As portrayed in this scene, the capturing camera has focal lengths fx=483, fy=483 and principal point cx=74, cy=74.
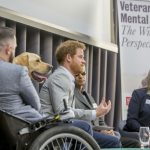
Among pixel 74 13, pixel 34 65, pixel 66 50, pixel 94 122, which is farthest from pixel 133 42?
pixel 66 50

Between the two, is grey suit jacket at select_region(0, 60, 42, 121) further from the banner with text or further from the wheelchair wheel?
the banner with text

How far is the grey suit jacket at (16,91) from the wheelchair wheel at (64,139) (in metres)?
0.16

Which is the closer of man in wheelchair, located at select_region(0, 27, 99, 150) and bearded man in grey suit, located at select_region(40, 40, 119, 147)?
man in wheelchair, located at select_region(0, 27, 99, 150)

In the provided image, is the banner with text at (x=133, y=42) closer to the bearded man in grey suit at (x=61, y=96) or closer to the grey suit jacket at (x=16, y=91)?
the bearded man in grey suit at (x=61, y=96)

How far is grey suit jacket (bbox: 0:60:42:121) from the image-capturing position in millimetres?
2502

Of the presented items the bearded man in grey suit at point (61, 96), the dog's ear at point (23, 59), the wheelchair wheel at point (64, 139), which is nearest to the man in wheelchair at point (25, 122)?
the wheelchair wheel at point (64, 139)

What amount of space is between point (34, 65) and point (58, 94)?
3.34ft

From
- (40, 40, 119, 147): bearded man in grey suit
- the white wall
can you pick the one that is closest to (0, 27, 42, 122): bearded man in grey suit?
(40, 40, 119, 147): bearded man in grey suit

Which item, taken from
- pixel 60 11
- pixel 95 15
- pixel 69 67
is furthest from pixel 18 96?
pixel 95 15

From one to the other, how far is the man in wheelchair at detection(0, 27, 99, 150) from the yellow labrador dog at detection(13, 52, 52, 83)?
4.11 ft

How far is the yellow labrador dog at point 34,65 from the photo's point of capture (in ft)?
12.7

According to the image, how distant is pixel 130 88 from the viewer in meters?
5.38

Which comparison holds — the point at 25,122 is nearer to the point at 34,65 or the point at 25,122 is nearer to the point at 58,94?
the point at 58,94

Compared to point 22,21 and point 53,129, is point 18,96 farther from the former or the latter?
point 22,21
